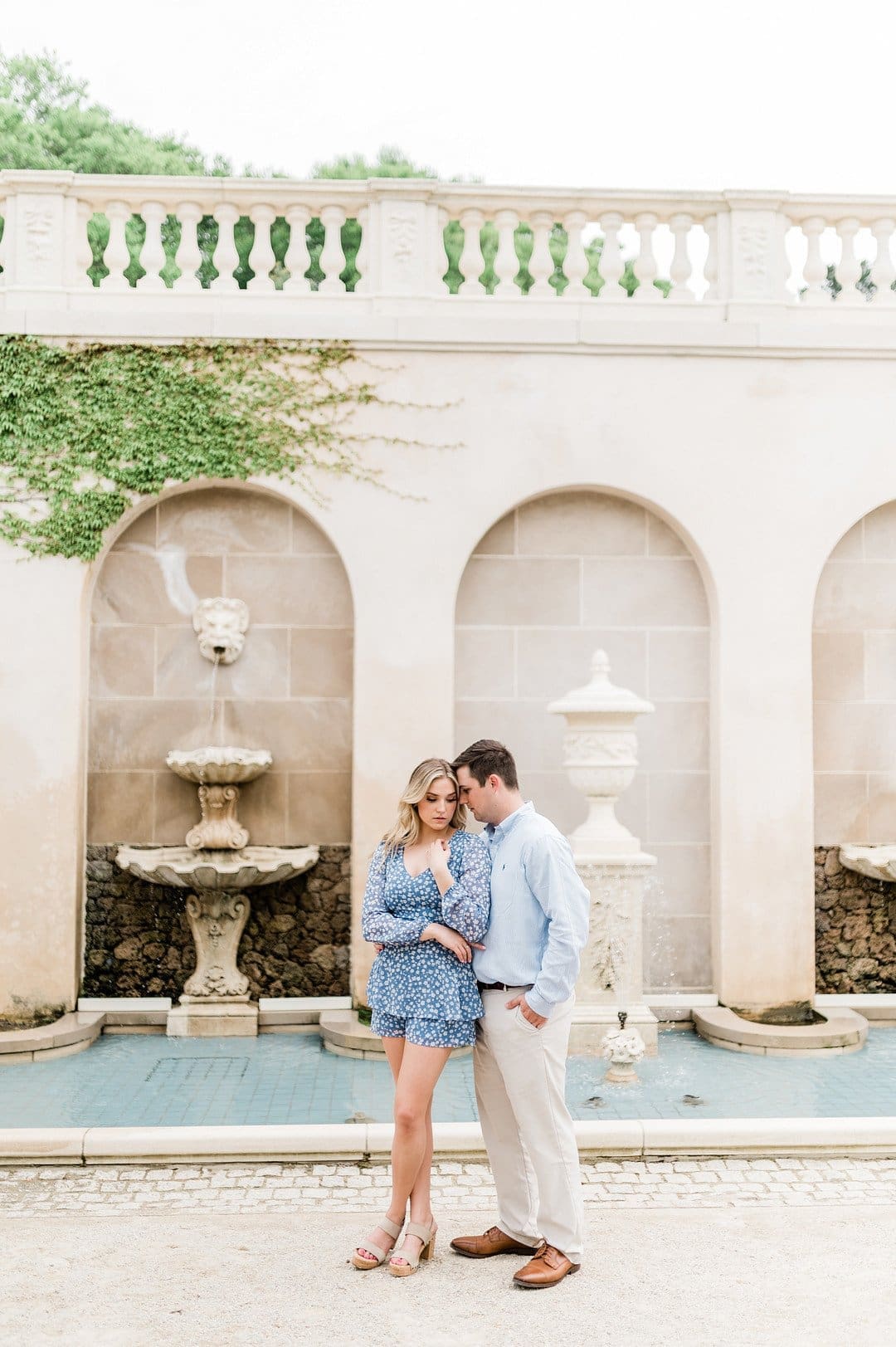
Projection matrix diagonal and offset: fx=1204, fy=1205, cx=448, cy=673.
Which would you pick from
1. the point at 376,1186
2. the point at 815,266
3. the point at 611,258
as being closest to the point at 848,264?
the point at 815,266

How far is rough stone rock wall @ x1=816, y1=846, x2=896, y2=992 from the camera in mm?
9258

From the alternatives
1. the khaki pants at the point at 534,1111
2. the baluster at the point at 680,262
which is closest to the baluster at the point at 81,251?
the baluster at the point at 680,262

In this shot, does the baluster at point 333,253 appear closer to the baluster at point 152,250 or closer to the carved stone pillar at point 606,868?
the baluster at point 152,250

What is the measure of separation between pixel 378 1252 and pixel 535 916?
1.41 m

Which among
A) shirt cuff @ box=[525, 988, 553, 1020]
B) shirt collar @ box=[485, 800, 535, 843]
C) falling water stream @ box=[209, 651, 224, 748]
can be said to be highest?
falling water stream @ box=[209, 651, 224, 748]

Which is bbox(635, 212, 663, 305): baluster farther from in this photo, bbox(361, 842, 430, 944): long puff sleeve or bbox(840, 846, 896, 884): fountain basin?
bbox(361, 842, 430, 944): long puff sleeve

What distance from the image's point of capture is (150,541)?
9.16 meters

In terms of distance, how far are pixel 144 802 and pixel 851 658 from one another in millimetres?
5548

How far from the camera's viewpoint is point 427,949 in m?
4.59

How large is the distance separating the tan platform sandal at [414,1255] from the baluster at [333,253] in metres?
6.68

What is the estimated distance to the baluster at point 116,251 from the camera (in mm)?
8961

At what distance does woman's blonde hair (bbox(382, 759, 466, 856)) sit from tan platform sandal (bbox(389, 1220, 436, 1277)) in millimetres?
1415

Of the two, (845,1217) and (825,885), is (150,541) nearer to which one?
(825,885)

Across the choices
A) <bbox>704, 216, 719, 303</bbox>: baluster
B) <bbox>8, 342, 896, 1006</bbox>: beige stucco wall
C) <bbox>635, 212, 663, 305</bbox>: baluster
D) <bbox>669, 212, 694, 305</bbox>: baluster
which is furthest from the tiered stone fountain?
<bbox>704, 216, 719, 303</bbox>: baluster
